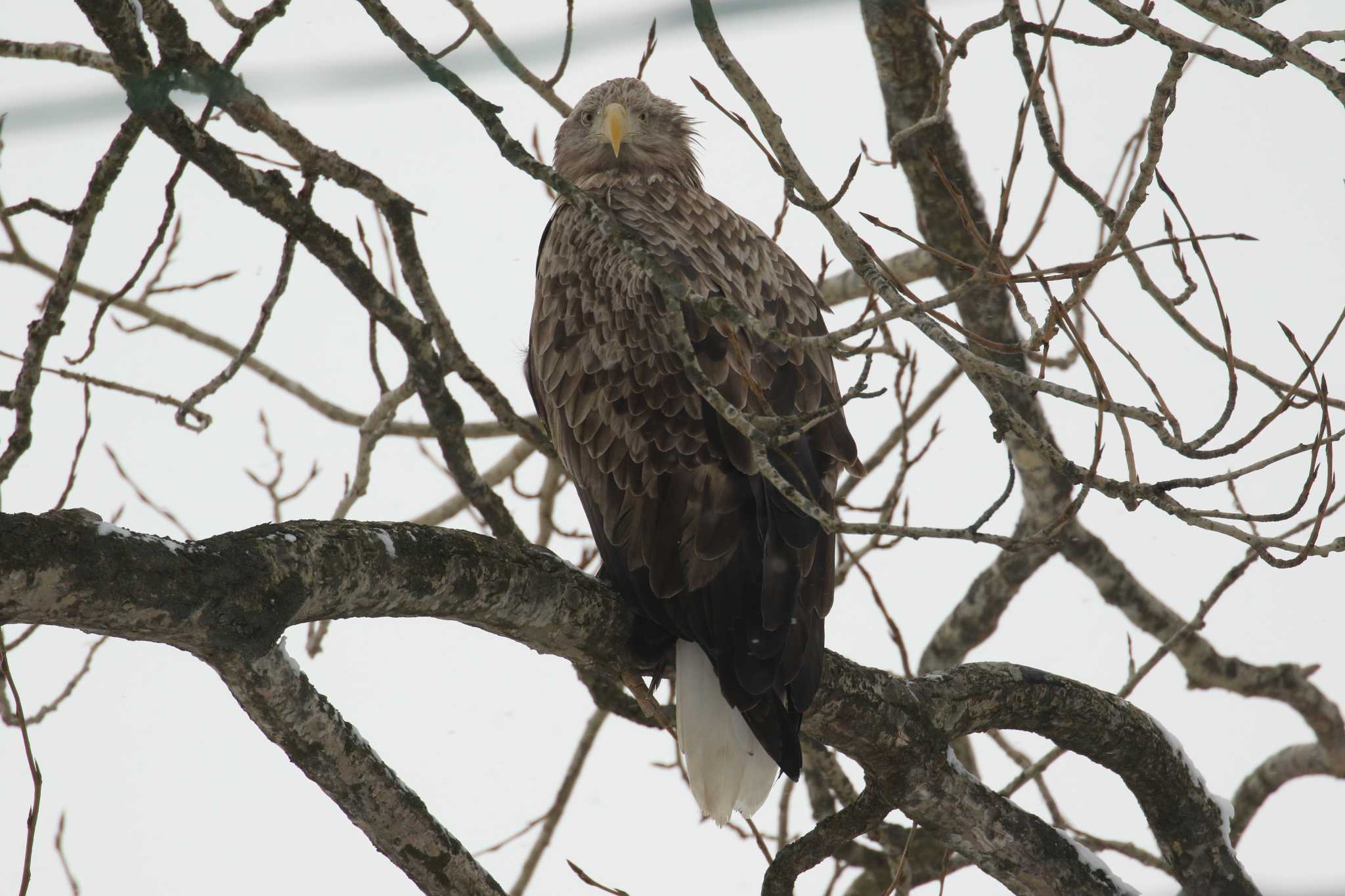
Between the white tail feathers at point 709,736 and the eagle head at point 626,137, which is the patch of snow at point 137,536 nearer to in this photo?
the white tail feathers at point 709,736

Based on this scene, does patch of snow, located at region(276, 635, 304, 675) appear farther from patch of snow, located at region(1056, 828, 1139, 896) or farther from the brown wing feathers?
patch of snow, located at region(1056, 828, 1139, 896)

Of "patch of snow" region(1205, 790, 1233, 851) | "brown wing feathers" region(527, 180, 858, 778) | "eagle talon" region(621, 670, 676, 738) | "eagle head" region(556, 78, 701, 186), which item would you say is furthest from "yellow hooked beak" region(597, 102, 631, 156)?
"patch of snow" region(1205, 790, 1233, 851)

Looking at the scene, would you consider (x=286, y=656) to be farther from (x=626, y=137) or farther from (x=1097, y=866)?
(x=626, y=137)

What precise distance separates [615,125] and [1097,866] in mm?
3067

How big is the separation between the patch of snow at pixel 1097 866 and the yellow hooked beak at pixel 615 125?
2855mm

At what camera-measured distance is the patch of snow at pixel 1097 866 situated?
11.5 ft

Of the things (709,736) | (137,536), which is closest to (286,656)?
(137,536)

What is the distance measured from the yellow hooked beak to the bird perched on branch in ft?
1.96

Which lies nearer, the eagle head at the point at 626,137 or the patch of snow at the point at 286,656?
the patch of snow at the point at 286,656

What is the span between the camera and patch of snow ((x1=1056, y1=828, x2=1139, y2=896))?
3.49 meters

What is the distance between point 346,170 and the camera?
3.96 meters

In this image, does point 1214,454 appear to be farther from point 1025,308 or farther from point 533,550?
point 533,550

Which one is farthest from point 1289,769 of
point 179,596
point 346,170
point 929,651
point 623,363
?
point 179,596

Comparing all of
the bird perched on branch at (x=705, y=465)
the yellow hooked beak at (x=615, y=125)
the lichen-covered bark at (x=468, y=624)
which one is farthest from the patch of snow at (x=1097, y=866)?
the yellow hooked beak at (x=615, y=125)
